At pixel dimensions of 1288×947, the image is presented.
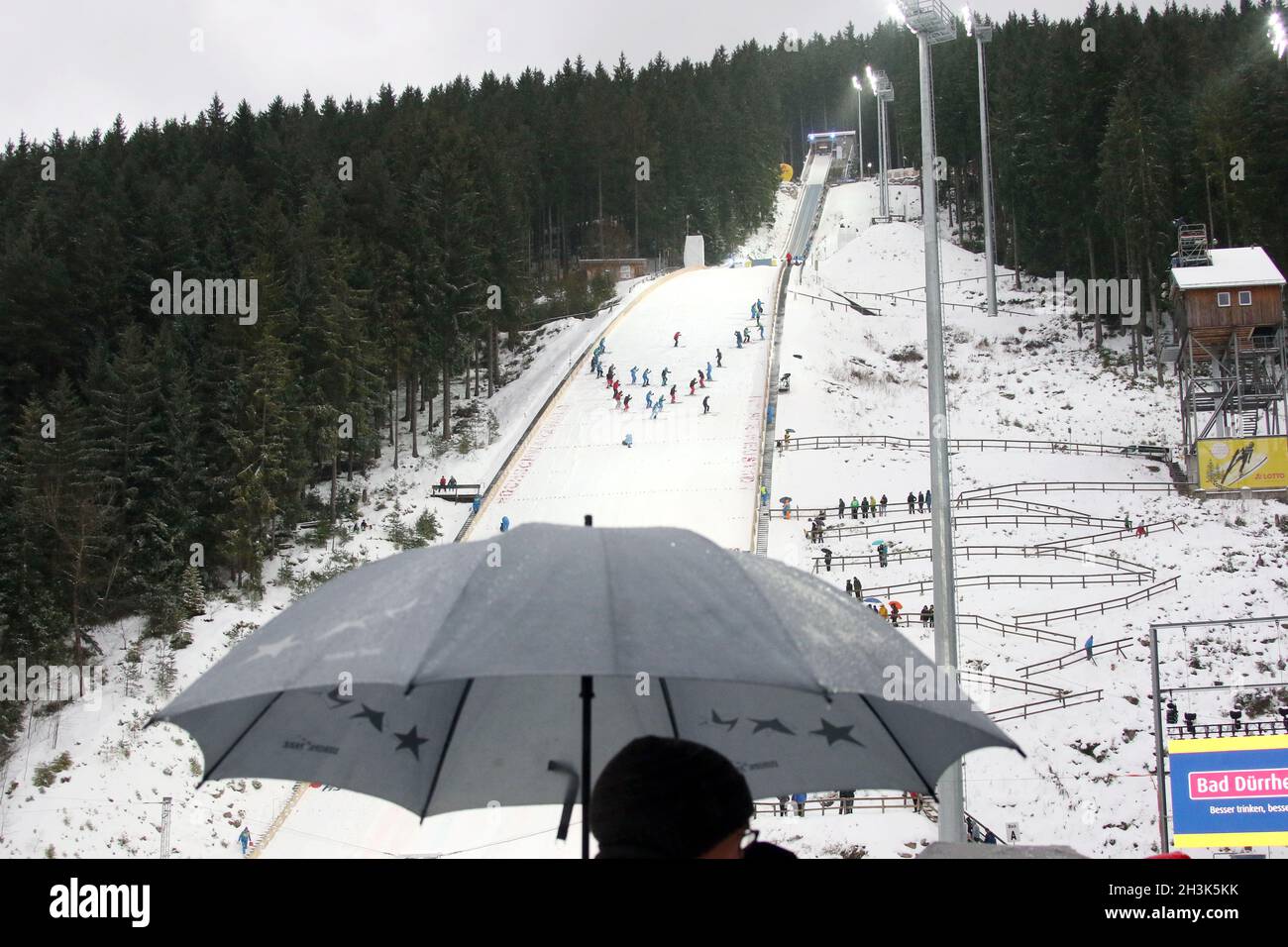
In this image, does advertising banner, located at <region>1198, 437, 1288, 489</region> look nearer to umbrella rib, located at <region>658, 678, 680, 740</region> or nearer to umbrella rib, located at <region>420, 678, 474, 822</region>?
umbrella rib, located at <region>658, 678, 680, 740</region>

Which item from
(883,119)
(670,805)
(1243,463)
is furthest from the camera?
(883,119)

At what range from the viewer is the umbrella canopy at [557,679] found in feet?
12.4

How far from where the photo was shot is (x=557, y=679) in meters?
5.40

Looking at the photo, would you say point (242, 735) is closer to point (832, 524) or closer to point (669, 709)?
point (669, 709)

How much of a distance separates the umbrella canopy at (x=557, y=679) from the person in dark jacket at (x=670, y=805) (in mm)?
807

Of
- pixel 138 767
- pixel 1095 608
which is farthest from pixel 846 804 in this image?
pixel 138 767

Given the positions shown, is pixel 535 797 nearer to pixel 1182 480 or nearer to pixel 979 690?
pixel 979 690

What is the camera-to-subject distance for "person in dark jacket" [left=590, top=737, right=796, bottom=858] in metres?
2.71

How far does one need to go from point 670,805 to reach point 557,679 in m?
2.70

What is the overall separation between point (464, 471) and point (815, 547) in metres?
15.6
